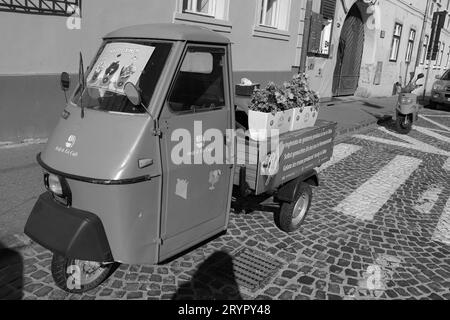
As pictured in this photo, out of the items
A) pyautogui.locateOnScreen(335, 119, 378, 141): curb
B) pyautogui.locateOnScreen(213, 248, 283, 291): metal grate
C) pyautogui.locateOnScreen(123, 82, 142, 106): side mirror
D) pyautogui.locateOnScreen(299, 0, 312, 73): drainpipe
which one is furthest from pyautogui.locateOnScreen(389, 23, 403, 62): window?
pyautogui.locateOnScreen(123, 82, 142, 106): side mirror

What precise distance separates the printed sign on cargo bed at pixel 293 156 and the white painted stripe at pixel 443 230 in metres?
1.65

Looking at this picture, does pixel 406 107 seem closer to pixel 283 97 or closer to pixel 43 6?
pixel 283 97

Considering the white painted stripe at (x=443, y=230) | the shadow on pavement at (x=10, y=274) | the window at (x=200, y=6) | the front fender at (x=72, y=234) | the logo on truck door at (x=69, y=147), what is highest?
the window at (x=200, y=6)

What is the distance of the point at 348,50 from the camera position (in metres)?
18.0

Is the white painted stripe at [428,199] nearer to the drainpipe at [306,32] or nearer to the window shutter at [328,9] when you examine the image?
the drainpipe at [306,32]

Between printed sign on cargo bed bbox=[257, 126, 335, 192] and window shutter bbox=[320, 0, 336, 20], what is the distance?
10640mm

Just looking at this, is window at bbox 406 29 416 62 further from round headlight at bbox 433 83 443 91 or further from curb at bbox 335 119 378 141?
curb at bbox 335 119 378 141

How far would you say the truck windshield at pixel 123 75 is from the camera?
10.4 ft

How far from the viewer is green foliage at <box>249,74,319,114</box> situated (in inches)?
171

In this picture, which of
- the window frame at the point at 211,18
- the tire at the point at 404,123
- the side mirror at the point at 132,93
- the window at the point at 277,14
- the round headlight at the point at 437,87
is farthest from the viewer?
the round headlight at the point at 437,87

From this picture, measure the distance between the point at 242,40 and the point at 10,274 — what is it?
8906mm

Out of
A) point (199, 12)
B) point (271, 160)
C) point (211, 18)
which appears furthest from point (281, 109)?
point (199, 12)

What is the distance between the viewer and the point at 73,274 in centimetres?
336

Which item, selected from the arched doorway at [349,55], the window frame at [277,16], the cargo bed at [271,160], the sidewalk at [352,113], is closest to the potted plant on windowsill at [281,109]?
the cargo bed at [271,160]
